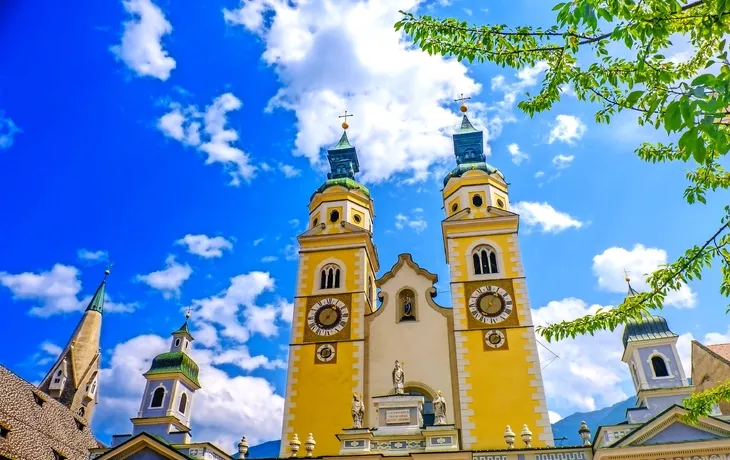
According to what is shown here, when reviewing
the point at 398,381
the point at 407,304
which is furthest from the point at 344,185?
the point at 398,381

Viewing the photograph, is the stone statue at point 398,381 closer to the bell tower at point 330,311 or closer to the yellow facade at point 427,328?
the yellow facade at point 427,328

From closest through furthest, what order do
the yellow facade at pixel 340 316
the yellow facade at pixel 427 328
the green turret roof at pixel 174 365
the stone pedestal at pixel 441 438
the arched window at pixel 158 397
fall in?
the stone pedestal at pixel 441 438 → the yellow facade at pixel 427 328 → the yellow facade at pixel 340 316 → the arched window at pixel 158 397 → the green turret roof at pixel 174 365

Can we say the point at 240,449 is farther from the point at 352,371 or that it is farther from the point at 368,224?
the point at 368,224

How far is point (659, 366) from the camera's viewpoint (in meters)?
25.3

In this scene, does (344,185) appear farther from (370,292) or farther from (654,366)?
(654,366)

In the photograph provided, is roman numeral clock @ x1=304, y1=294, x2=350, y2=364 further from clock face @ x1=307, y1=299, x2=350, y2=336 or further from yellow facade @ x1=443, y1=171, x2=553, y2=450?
yellow facade @ x1=443, y1=171, x2=553, y2=450

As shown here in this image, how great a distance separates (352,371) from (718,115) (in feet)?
70.9

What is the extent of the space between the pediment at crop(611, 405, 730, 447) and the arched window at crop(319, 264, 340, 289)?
15550mm

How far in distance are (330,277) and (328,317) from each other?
2.48 metres

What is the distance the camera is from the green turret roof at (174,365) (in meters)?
27.8

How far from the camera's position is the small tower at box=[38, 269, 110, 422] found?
45.1m

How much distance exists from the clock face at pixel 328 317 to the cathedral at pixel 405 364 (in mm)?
57

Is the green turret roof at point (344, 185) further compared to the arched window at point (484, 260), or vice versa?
the green turret roof at point (344, 185)

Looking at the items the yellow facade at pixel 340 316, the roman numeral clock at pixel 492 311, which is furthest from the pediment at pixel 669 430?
the yellow facade at pixel 340 316
